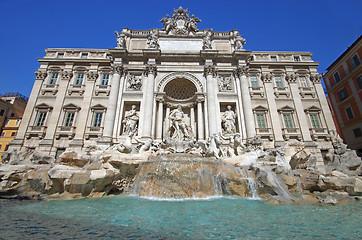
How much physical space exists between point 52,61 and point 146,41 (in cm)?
1114

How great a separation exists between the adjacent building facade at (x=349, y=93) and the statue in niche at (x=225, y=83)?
15.6m

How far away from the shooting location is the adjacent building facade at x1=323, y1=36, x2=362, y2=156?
20125mm

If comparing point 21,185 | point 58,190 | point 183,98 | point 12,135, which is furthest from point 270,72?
point 12,135

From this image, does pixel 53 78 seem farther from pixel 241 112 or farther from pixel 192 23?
pixel 241 112

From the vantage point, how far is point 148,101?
17031 mm

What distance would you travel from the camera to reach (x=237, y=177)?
8.09m

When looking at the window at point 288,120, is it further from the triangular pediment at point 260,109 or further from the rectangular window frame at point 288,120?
the triangular pediment at point 260,109

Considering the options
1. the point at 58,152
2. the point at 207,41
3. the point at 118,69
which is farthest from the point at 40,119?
the point at 207,41

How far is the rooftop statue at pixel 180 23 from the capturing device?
2088cm

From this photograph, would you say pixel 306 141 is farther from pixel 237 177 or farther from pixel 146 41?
pixel 146 41

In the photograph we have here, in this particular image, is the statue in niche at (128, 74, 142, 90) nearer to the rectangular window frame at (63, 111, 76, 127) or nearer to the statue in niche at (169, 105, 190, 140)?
the statue in niche at (169, 105, 190, 140)

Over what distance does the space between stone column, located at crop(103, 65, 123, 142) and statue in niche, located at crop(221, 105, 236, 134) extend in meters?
11.0

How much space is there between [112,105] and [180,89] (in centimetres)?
768

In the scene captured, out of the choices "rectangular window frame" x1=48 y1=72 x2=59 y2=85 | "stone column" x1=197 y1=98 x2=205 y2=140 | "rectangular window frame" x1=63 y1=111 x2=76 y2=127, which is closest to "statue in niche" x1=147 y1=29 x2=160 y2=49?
"stone column" x1=197 y1=98 x2=205 y2=140
